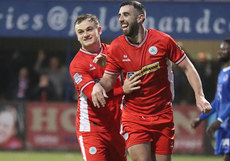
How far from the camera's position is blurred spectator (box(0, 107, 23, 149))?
50.2 ft

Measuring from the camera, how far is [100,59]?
22.1 feet

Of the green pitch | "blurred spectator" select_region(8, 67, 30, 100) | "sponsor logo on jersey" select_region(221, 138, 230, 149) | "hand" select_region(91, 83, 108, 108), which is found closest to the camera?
"hand" select_region(91, 83, 108, 108)

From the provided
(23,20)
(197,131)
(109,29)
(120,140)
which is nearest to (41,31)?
(23,20)

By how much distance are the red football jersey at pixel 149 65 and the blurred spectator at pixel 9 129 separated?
8.93m

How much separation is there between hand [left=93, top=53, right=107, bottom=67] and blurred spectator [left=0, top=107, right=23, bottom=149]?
8870 millimetres

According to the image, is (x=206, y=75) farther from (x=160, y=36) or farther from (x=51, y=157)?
(x=160, y=36)

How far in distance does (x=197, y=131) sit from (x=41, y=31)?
15.1 ft

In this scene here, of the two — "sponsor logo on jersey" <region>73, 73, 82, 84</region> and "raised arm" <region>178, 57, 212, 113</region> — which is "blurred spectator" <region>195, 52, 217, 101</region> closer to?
"sponsor logo on jersey" <region>73, 73, 82, 84</region>

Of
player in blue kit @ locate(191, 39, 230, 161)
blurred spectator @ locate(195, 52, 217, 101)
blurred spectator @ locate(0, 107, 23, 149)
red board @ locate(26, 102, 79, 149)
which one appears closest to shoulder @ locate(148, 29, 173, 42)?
player in blue kit @ locate(191, 39, 230, 161)

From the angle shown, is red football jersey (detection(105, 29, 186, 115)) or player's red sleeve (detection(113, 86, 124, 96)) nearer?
red football jersey (detection(105, 29, 186, 115))

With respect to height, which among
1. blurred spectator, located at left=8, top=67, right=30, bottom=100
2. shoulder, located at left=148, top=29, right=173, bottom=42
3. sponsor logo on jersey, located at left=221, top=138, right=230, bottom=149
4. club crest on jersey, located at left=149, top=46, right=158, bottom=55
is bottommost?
sponsor logo on jersey, located at left=221, top=138, right=230, bottom=149

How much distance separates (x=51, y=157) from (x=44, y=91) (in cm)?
268

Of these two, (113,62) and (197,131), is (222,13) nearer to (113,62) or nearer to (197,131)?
(197,131)

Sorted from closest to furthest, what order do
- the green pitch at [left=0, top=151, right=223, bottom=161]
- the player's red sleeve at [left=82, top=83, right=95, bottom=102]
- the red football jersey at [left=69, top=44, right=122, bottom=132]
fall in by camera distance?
the player's red sleeve at [left=82, top=83, right=95, bottom=102] → the red football jersey at [left=69, top=44, right=122, bottom=132] → the green pitch at [left=0, top=151, right=223, bottom=161]
